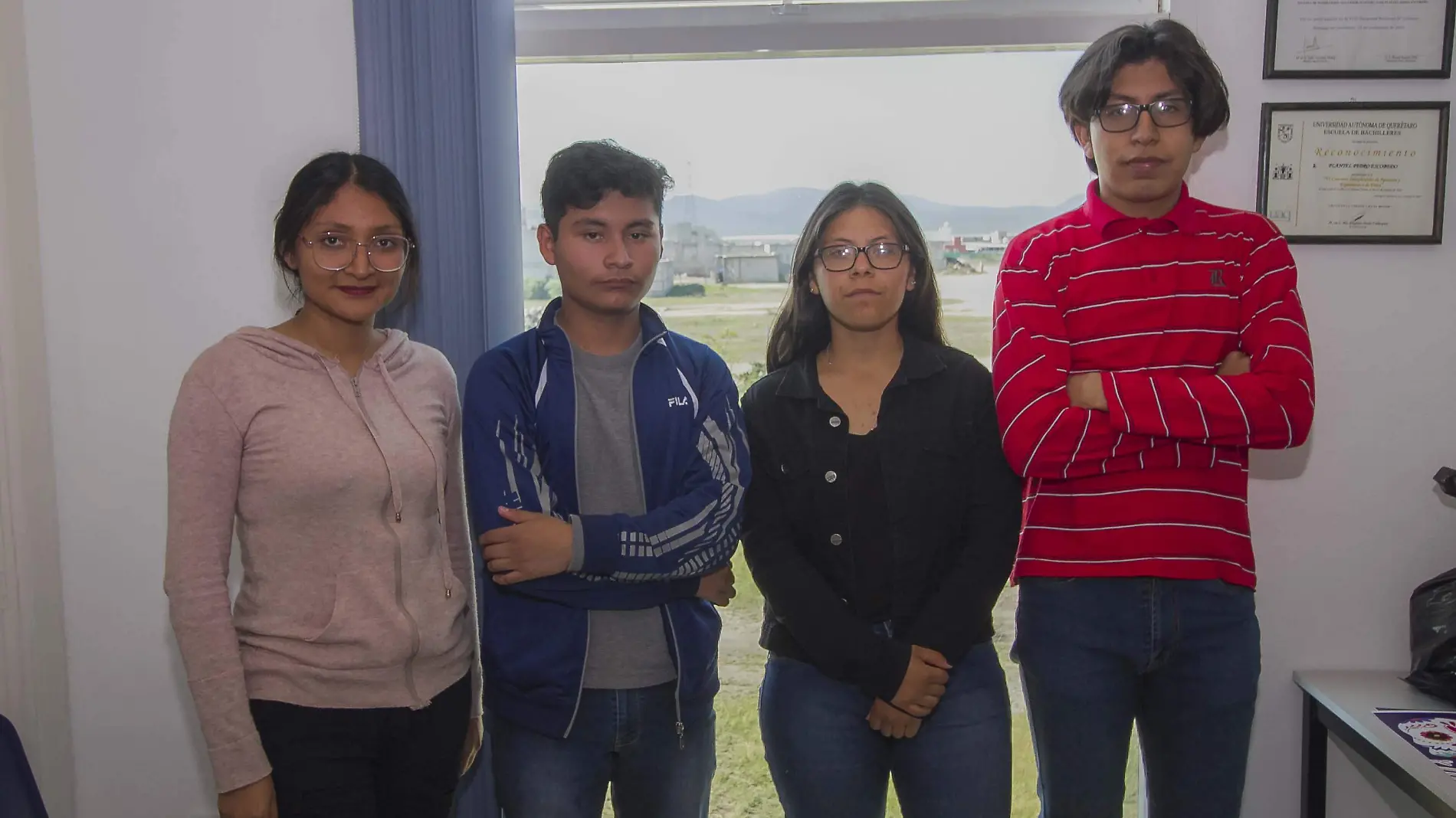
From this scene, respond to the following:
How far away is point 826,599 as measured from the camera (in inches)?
60.1

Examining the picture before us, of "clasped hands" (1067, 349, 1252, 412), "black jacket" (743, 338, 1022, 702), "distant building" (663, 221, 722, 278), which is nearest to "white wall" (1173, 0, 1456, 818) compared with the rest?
"clasped hands" (1067, 349, 1252, 412)

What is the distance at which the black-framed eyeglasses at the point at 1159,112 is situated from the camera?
63.1 inches

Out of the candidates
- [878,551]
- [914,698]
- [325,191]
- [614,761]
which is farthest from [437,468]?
[914,698]

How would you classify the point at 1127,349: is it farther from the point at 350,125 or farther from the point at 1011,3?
the point at 350,125

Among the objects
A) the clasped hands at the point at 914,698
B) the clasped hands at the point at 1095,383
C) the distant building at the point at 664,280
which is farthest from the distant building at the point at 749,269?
the clasped hands at the point at 914,698

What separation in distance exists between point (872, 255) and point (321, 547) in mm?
1046

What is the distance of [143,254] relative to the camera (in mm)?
2104

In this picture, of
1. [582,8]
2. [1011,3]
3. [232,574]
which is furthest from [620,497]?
[1011,3]

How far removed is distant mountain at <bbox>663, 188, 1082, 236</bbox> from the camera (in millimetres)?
2314

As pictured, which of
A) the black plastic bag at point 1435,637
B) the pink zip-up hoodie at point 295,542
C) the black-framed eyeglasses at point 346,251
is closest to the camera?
the pink zip-up hoodie at point 295,542

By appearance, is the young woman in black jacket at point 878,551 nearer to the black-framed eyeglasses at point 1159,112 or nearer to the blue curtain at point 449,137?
the black-framed eyeglasses at point 1159,112

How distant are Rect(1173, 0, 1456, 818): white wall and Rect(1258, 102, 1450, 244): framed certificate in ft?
0.11

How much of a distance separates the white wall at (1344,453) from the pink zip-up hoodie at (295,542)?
1.83 m

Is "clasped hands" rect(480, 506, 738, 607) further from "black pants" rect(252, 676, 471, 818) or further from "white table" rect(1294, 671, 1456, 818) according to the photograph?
"white table" rect(1294, 671, 1456, 818)
